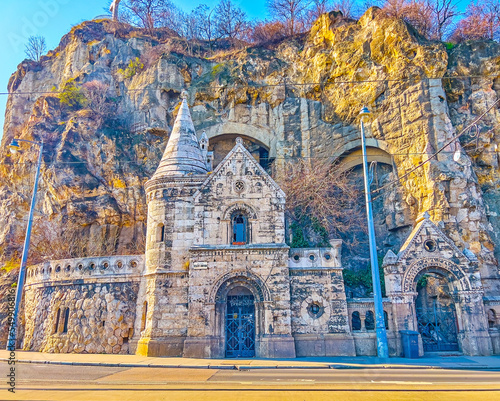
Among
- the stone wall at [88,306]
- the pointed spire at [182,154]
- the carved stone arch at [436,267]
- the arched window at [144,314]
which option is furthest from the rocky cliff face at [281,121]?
the arched window at [144,314]

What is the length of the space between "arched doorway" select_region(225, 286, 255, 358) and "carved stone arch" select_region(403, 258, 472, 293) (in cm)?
666

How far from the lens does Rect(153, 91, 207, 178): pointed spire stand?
19.4 meters

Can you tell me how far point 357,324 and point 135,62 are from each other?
29.0 m

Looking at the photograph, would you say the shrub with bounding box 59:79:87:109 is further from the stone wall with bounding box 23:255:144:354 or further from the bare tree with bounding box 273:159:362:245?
the bare tree with bounding box 273:159:362:245

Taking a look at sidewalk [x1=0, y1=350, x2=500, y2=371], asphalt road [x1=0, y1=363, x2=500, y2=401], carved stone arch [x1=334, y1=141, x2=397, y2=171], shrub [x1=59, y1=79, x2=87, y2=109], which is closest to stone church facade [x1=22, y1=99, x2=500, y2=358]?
sidewalk [x1=0, y1=350, x2=500, y2=371]

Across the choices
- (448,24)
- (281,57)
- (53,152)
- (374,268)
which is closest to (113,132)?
(53,152)

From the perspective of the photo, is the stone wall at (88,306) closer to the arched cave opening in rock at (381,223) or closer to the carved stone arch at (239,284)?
the carved stone arch at (239,284)

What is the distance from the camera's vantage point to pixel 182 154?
2002cm

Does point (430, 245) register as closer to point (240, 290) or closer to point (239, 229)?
point (239, 229)

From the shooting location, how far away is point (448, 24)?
31.9m

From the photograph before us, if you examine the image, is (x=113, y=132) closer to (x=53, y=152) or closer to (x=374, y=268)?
(x=53, y=152)

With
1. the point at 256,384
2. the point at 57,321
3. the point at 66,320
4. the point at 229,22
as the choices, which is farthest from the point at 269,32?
the point at 256,384

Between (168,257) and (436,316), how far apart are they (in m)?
12.3

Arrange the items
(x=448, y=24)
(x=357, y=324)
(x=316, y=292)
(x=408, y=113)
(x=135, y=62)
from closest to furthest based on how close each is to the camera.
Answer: (x=316, y=292) → (x=357, y=324) → (x=408, y=113) → (x=448, y=24) → (x=135, y=62)
